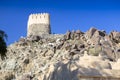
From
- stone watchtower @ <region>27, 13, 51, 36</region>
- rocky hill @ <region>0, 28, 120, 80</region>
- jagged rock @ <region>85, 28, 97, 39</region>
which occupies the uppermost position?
stone watchtower @ <region>27, 13, 51, 36</region>

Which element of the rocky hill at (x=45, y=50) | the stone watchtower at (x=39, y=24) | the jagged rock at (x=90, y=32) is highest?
the stone watchtower at (x=39, y=24)

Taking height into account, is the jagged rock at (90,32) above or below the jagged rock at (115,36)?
above

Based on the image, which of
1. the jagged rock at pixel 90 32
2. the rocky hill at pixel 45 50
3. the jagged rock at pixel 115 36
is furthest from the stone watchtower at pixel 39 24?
the jagged rock at pixel 115 36

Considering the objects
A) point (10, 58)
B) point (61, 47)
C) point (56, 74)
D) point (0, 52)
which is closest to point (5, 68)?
point (10, 58)

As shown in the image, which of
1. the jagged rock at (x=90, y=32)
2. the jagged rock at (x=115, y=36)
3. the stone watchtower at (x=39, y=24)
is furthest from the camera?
the stone watchtower at (x=39, y=24)

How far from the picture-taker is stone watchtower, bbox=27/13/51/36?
3935 inches

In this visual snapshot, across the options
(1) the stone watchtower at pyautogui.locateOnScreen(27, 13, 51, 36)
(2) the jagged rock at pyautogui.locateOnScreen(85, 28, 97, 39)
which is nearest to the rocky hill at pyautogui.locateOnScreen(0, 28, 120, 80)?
(2) the jagged rock at pyautogui.locateOnScreen(85, 28, 97, 39)

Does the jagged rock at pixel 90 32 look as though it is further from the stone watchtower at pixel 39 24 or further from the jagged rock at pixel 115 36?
the stone watchtower at pixel 39 24

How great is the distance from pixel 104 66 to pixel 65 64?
1735 mm

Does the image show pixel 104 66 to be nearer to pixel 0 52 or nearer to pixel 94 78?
pixel 94 78

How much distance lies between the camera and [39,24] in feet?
336

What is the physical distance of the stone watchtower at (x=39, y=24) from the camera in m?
99.9

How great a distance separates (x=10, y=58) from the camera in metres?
75.7

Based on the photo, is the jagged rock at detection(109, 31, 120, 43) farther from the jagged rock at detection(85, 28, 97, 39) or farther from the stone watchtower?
the stone watchtower
